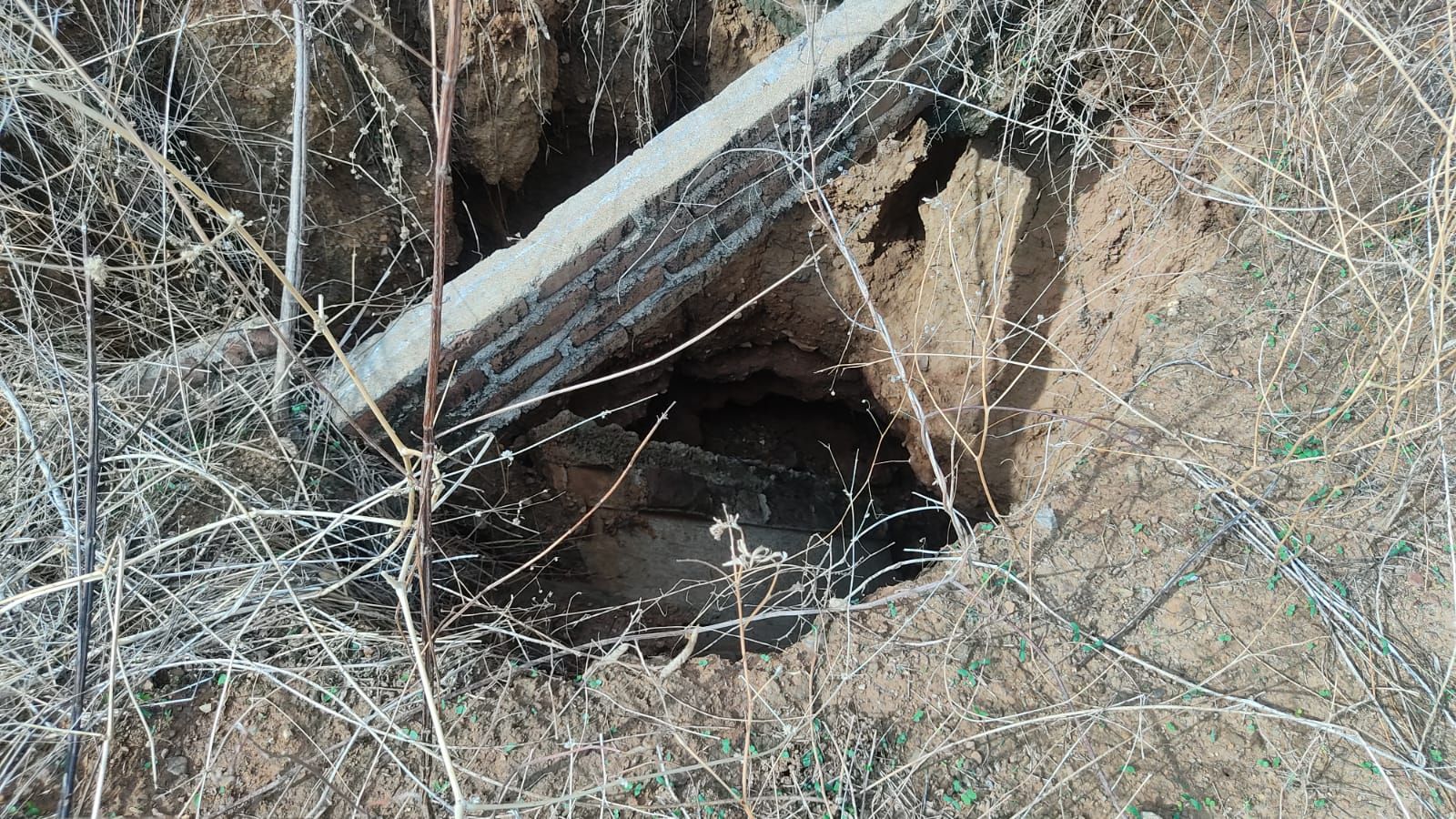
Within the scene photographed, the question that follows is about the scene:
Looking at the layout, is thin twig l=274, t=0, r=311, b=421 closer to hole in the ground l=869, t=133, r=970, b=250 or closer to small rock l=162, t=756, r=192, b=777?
small rock l=162, t=756, r=192, b=777

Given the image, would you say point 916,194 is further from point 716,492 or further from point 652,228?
point 716,492

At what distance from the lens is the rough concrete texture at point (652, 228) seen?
2.08 metres

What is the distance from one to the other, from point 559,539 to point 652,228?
0.93 m

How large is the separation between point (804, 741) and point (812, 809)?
13cm

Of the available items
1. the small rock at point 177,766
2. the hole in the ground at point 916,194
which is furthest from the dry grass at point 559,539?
the hole in the ground at point 916,194

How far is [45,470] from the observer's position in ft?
5.76

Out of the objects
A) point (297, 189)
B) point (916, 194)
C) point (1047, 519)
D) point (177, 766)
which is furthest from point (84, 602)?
point (916, 194)

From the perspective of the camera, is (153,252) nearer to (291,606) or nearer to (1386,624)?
(291,606)


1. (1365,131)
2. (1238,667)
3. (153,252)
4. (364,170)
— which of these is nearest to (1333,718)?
(1238,667)

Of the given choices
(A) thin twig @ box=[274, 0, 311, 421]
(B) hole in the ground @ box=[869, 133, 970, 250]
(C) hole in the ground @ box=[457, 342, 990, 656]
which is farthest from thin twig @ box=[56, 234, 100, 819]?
(B) hole in the ground @ box=[869, 133, 970, 250]

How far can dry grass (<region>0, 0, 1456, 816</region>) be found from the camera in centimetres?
158

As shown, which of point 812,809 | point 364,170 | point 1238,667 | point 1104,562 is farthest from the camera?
point 364,170

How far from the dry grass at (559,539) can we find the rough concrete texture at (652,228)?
0.74ft

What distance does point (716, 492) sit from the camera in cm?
326
